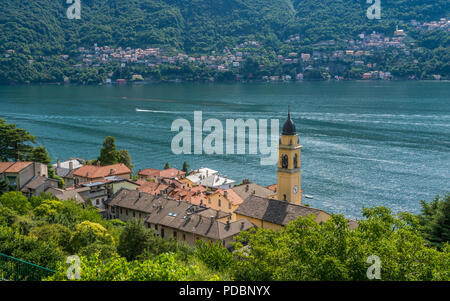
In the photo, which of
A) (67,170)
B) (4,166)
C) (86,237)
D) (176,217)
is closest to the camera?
(86,237)

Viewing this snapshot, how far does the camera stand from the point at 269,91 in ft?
498

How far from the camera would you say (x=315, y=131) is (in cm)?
8150

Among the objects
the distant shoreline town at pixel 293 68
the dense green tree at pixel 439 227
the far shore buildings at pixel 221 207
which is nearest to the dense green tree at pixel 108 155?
the far shore buildings at pixel 221 207

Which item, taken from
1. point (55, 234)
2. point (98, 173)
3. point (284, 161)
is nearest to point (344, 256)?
point (55, 234)

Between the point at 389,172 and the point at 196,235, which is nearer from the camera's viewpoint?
the point at 196,235

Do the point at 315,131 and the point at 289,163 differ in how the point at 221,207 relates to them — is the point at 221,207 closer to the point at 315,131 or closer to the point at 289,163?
the point at 289,163

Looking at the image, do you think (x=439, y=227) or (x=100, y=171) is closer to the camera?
(x=439, y=227)

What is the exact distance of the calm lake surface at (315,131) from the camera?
172 ft

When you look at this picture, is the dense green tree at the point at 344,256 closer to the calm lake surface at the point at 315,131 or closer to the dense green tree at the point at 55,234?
the dense green tree at the point at 55,234

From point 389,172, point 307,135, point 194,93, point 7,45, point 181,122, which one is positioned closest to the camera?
point 389,172

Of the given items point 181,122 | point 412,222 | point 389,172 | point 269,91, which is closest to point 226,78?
point 269,91

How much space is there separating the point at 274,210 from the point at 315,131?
55.3 metres

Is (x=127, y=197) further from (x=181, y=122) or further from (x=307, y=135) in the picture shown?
(x=181, y=122)
